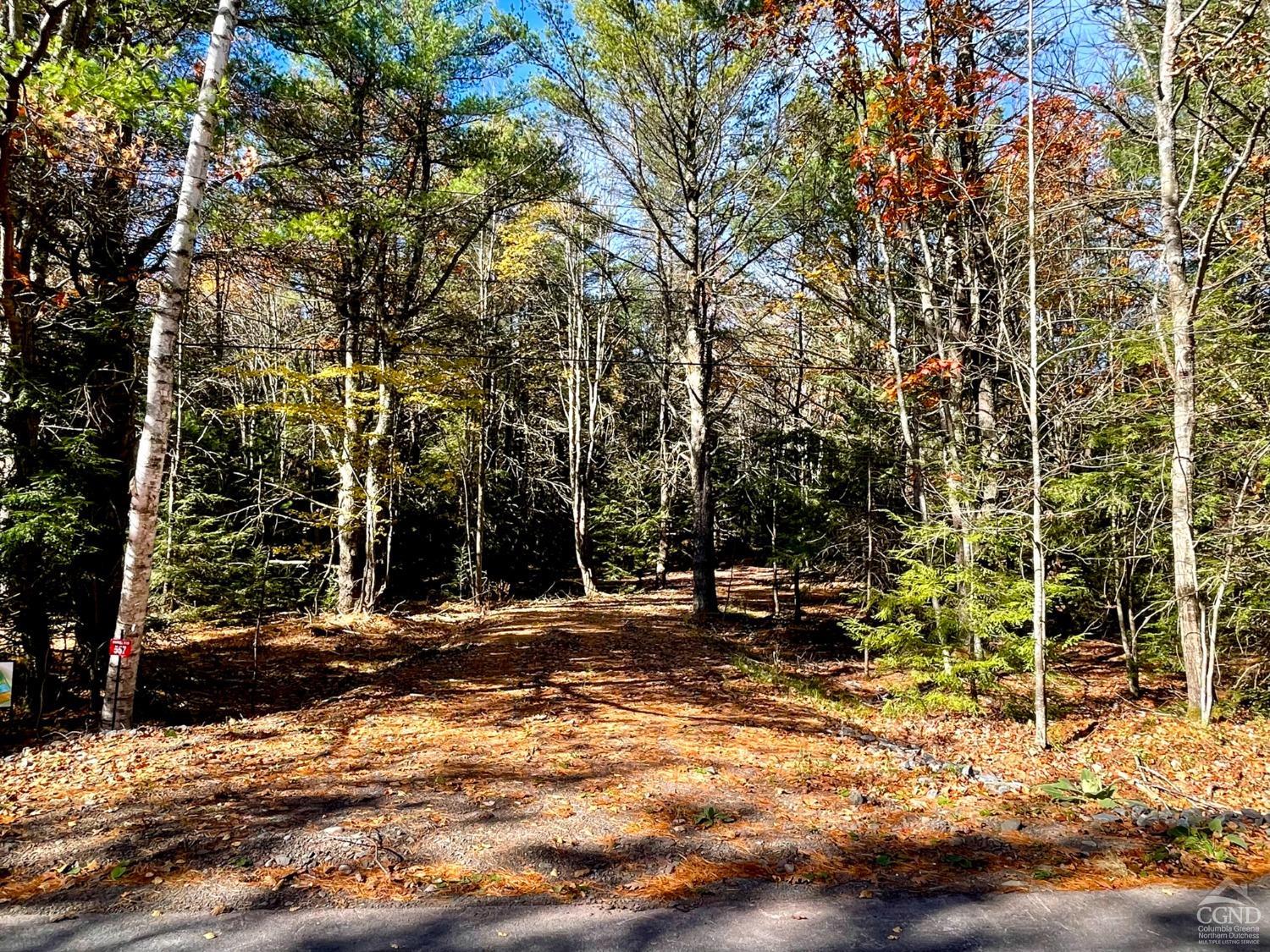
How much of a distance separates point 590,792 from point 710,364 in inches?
382

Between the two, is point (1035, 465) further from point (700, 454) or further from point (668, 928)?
point (700, 454)

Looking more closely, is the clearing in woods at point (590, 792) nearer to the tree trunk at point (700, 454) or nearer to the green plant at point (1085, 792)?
the green plant at point (1085, 792)

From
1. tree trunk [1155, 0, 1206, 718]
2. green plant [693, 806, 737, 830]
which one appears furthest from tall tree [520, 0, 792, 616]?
green plant [693, 806, 737, 830]

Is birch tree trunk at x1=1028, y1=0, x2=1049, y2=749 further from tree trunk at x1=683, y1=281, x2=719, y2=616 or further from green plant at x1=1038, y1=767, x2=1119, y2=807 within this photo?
tree trunk at x1=683, y1=281, x2=719, y2=616

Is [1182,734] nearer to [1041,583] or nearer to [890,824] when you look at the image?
[1041,583]

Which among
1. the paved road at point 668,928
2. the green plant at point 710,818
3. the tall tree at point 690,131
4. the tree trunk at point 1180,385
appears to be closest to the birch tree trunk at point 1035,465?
the tree trunk at point 1180,385

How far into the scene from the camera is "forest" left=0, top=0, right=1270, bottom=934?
19.0ft

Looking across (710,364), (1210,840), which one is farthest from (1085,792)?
(710,364)

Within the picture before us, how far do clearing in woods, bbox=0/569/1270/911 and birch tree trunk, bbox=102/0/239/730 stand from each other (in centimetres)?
60

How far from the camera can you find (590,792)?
4.64 meters

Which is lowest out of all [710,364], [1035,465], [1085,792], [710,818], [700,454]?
[1085,792]

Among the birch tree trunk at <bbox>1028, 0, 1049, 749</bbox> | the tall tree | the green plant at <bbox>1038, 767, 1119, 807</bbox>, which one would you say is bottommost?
the green plant at <bbox>1038, 767, 1119, 807</bbox>

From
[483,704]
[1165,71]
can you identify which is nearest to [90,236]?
[483,704]

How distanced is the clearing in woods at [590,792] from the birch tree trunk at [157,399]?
0.60 metres
